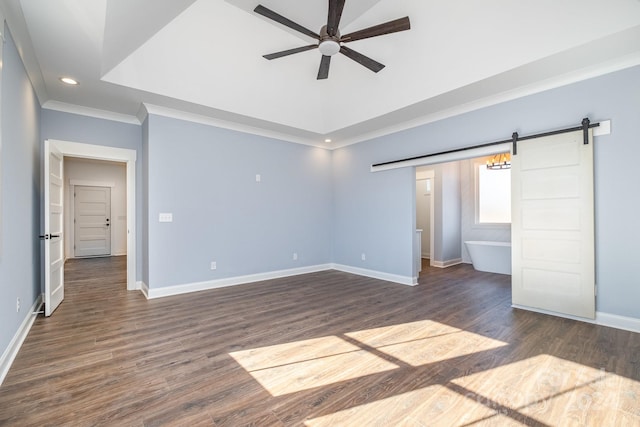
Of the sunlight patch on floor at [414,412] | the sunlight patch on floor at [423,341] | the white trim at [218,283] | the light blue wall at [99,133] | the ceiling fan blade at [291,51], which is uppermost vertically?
the ceiling fan blade at [291,51]

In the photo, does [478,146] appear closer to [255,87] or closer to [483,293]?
[483,293]

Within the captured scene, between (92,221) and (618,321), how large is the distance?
11307 millimetres

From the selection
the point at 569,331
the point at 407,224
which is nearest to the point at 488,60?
the point at 407,224

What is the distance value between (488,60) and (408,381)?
333cm

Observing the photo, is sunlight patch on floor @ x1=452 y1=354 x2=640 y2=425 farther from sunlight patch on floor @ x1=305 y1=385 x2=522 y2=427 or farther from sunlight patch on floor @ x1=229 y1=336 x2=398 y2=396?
sunlight patch on floor @ x1=229 y1=336 x2=398 y2=396

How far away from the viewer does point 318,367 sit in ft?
7.32

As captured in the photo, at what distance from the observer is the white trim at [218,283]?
417 centimetres

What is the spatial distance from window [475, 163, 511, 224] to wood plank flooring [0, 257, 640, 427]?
3352mm

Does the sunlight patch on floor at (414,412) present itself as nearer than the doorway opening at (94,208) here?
Yes

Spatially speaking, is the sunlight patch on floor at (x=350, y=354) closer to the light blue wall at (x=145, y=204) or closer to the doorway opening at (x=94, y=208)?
the light blue wall at (x=145, y=204)

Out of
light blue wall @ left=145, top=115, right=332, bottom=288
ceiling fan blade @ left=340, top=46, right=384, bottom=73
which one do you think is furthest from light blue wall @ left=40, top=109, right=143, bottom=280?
ceiling fan blade @ left=340, top=46, right=384, bottom=73

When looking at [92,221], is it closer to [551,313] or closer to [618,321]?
[551,313]

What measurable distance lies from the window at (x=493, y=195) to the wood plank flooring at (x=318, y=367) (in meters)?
3.35

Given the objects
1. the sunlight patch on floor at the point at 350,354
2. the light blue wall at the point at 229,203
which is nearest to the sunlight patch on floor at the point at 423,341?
the sunlight patch on floor at the point at 350,354
